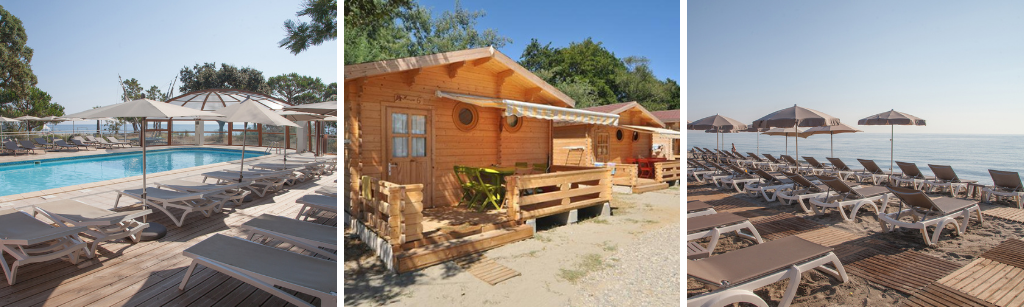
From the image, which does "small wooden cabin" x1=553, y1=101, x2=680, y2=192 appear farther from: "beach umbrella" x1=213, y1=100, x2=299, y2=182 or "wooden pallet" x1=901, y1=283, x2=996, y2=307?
"beach umbrella" x1=213, y1=100, x2=299, y2=182

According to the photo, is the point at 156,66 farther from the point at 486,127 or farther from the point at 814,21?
the point at 814,21

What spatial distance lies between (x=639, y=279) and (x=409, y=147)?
3821 mm

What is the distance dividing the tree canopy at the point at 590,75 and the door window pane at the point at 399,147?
1581 cm

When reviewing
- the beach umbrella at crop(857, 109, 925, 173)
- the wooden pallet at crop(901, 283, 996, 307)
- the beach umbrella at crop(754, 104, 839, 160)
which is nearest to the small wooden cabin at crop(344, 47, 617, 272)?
the wooden pallet at crop(901, 283, 996, 307)

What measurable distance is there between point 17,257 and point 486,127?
529 cm

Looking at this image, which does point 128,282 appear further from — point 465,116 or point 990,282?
point 990,282

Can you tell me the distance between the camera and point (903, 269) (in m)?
3.88

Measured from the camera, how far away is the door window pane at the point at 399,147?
18.9 feet

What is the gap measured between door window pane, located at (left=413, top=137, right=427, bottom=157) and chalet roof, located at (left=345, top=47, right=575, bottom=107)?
1.13 metres

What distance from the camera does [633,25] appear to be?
10.3 ft

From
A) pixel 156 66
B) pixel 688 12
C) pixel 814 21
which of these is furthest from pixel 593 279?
pixel 814 21

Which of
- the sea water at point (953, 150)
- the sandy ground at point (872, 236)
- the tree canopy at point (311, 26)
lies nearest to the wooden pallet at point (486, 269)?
the sandy ground at point (872, 236)

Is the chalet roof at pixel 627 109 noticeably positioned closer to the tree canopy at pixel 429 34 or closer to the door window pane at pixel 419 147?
the tree canopy at pixel 429 34

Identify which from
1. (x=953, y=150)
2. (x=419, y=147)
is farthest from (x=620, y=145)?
(x=953, y=150)
